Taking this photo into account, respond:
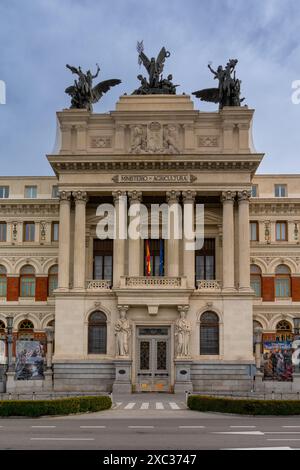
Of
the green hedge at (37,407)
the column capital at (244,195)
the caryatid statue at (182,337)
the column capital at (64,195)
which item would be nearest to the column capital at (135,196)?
the column capital at (64,195)

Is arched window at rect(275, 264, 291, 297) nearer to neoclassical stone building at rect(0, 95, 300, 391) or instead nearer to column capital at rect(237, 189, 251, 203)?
neoclassical stone building at rect(0, 95, 300, 391)

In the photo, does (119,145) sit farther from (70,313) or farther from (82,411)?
(82,411)

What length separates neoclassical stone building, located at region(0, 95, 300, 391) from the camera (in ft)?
Answer: 182

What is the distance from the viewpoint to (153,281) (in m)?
56.1

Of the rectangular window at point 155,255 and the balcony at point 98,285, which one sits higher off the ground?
the rectangular window at point 155,255

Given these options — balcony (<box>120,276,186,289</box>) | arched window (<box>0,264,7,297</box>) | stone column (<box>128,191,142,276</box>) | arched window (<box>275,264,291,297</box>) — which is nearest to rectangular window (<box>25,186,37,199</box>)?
arched window (<box>0,264,7,297</box>)

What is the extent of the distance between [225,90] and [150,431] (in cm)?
3813

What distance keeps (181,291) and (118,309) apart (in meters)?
4.81

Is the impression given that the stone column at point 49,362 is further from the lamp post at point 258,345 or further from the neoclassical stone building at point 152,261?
the lamp post at point 258,345

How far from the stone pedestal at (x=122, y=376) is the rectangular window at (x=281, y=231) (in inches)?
782

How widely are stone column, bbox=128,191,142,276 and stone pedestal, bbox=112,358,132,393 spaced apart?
660 cm

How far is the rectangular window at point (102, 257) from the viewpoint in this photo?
6106 cm

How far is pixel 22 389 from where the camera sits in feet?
172

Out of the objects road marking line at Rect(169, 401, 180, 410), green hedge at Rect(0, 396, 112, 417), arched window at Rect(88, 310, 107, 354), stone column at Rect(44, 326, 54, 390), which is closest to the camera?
green hedge at Rect(0, 396, 112, 417)
